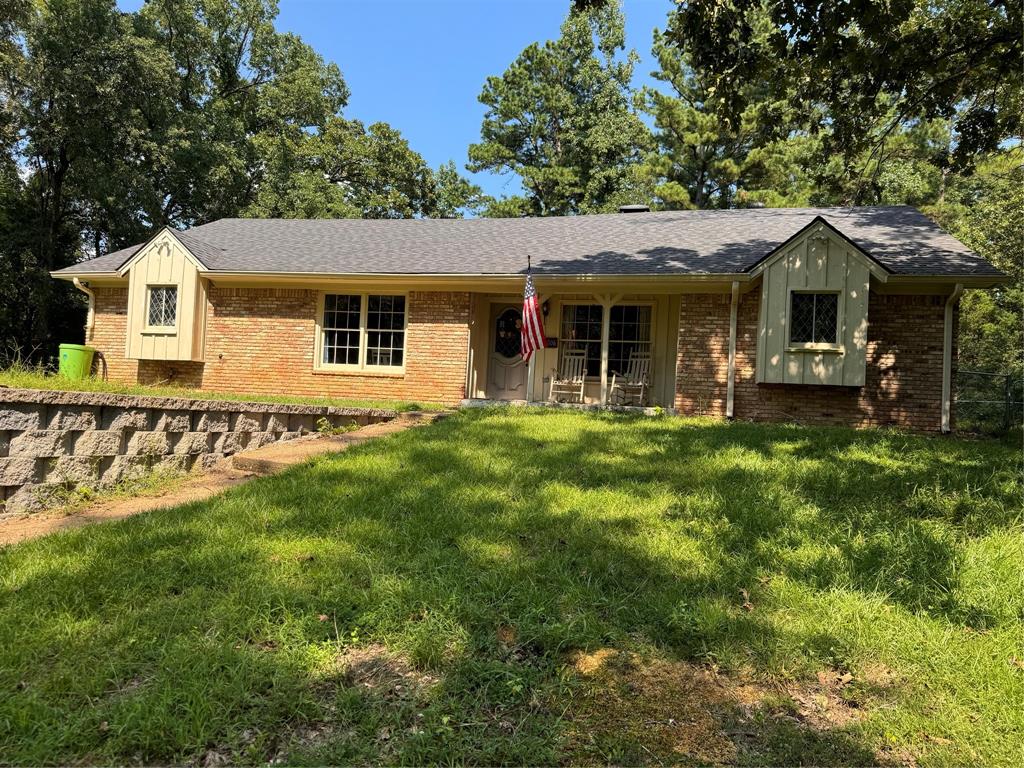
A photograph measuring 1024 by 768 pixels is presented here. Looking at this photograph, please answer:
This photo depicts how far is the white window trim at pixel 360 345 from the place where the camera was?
472 inches

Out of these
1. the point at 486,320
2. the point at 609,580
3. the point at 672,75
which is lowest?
the point at 609,580

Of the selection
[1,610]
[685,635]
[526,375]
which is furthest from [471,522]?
[526,375]

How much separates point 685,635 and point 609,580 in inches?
23.0

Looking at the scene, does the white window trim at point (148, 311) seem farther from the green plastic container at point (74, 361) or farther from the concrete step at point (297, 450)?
the concrete step at point (297, 450)

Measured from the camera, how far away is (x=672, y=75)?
2541 cm

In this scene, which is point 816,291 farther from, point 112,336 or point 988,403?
point 112,336

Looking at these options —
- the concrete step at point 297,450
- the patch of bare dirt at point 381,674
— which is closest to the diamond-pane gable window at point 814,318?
the concrete step at point 297,450

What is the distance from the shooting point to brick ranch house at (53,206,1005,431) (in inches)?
376

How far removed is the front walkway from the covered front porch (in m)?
5.06

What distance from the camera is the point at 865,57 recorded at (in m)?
6.74

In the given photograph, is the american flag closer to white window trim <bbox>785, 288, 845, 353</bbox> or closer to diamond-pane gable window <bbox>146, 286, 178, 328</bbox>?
white window trim <bbox>785, 288, 845, 353</bbox>

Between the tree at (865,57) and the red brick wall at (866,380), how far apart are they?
2459 millimetres

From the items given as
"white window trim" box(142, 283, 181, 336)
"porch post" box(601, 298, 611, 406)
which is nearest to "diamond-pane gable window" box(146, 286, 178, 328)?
"white window trim" box(142, 283, 181, 336)

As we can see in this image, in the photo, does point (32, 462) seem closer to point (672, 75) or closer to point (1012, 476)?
point (1012, 476)
